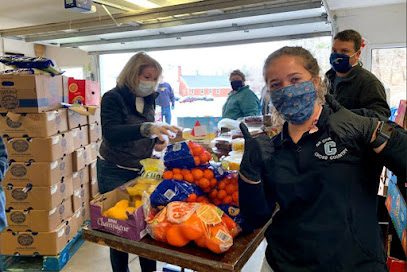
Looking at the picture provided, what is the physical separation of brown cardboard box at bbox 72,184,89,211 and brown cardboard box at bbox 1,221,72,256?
45 centimetres

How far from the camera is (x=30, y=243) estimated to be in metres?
2.86

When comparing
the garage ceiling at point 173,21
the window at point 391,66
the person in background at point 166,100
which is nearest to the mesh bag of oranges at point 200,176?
the garage ceiling at point 173,21

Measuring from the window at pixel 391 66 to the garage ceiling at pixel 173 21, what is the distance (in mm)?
941

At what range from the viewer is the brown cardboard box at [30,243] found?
2.85m

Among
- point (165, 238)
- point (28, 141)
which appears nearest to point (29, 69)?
point (28, 141)

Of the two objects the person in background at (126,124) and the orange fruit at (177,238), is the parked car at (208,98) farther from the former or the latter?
the orange fruit at (177,238)

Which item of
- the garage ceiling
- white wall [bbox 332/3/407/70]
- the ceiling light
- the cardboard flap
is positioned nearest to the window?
white wall [bbox 332/3/407/70]

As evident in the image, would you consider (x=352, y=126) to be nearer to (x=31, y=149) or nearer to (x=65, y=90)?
(x=31, y=149)

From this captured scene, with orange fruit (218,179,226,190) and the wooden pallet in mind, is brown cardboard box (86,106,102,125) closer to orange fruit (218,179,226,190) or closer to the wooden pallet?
the wooden pallet

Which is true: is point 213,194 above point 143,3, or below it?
below

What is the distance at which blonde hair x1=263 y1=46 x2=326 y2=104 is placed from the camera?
1174 mm

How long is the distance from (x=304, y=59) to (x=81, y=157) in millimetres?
2768

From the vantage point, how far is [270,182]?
1.15 metres

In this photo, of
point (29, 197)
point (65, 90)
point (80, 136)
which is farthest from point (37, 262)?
point (65, 90)
